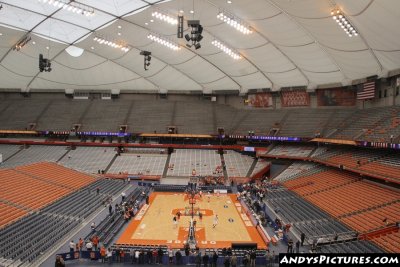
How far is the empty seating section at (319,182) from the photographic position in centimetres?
3291

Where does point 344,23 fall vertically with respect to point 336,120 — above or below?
above

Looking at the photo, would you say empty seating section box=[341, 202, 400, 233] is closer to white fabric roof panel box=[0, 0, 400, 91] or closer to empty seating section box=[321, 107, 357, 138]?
white fabric roof panel box=[0, 0, 400, 91]

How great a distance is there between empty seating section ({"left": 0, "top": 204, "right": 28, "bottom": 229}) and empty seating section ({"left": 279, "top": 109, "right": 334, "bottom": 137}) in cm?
3543

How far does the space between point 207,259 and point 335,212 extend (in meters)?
13.0

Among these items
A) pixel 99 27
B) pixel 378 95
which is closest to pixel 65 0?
pixel 99 27

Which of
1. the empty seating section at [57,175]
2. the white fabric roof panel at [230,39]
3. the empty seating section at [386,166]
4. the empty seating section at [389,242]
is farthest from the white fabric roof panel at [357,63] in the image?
the empty seating section at [57,175]

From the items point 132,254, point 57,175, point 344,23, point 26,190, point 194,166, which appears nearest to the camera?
point 132,254

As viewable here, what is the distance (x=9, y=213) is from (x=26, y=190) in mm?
5476

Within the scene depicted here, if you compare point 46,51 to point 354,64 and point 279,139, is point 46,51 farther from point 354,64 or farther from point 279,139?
point 354,64

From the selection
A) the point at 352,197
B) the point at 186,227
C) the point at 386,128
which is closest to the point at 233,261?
the point at 186,227

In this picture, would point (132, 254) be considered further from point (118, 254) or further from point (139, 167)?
point (139, 167)

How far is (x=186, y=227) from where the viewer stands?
25922 millimetres

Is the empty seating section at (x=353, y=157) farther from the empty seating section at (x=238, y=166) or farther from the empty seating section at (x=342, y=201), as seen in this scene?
the empty seating section at (x=238, y=166)

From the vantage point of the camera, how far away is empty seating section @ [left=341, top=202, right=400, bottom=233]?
21703 millimetres
